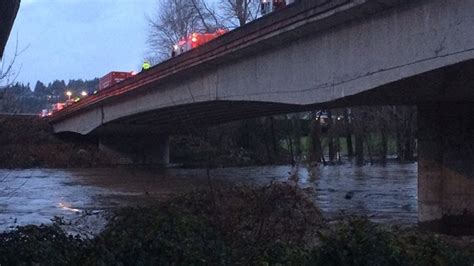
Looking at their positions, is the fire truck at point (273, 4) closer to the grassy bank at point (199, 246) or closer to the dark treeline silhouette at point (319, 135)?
the grassy bank at point (199, 246)

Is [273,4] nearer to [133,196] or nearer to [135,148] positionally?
[133,196]

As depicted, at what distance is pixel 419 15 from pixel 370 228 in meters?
7.65

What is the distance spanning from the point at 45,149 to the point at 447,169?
45833 millimetres

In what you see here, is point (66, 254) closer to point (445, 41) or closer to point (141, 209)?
point (141, 209)

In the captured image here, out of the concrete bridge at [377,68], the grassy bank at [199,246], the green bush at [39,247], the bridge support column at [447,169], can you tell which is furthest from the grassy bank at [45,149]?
the green bush at [39,247]

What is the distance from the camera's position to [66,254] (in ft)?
23.3

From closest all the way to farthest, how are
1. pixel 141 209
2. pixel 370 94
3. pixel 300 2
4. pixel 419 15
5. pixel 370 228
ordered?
pixel 370 228 < pixel 141 209 < pixel 419 15 < pixel 370 94 < pixel 300 2

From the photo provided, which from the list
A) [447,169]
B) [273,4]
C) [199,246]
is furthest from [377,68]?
[273,4]

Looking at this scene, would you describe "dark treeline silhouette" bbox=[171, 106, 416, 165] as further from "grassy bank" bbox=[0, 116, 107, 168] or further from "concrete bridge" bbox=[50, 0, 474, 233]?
"concrete bridge" bbox=[50, 0, 474, 233]

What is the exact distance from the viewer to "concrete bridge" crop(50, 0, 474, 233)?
13930 mm

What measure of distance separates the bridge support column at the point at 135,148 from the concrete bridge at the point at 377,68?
3045 centimetres

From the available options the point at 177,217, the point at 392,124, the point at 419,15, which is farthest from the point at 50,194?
the point at 392,124

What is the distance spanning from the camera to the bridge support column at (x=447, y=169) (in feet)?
60.7

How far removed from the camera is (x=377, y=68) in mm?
15969
